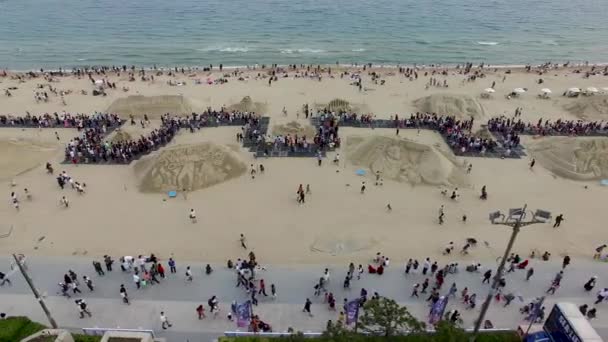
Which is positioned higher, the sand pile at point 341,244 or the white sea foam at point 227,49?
the white sea foam at point 227,49

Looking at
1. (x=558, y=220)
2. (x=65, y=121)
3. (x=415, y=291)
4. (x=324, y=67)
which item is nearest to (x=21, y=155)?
(x=65, y=121)

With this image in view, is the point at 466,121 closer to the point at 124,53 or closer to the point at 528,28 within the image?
the point at 124,53

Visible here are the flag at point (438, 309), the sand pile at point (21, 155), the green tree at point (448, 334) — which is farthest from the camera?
the sand pile at point (21, 155)

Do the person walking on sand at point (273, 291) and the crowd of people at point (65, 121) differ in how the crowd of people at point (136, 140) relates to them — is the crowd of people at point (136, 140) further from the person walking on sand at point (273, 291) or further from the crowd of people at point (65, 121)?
the person walking on sand at point (273, 291)

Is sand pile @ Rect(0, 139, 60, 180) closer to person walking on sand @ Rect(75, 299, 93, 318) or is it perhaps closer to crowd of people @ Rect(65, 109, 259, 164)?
crowd of people @ Rect(65, 109, 259, 164)

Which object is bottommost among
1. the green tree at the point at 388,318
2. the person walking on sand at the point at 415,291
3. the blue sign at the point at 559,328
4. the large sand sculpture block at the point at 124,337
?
the person walking on sand at the point at 415,291

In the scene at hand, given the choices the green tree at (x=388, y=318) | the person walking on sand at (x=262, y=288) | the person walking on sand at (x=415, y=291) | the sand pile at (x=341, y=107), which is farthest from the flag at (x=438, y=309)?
the sand pile at (x=341, y=107)

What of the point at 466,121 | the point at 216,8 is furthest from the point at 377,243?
the point at 216,8

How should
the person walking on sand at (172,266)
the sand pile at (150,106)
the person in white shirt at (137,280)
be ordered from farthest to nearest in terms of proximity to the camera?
the sand pile at (150,106) < the person walking on sand at (172,266) < the person in white shirt at (137,280)
